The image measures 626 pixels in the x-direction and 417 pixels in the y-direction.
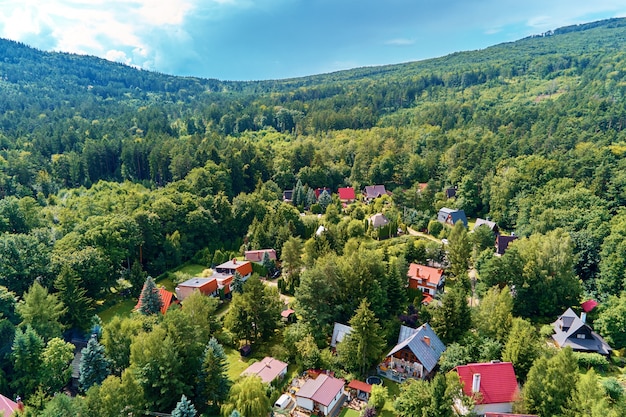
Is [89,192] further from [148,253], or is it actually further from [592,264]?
[592,264]

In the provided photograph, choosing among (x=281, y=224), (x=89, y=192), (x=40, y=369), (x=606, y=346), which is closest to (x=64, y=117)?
(x=89, y=192)

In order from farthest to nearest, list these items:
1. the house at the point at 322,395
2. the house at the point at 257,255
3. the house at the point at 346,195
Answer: the house at the point at 346,195, the house at the point at 257,255, the house at the point at 322,395

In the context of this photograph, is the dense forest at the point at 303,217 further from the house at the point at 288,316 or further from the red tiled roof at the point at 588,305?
the house at the point at 288,316

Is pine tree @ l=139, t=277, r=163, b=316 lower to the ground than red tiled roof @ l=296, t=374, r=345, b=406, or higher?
higher

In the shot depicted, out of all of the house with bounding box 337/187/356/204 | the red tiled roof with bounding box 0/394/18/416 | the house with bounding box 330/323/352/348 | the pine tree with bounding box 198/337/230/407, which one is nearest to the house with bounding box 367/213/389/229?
the house with bounding box 337/187/356/204

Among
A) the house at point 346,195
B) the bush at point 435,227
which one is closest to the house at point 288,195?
the house at point 346,195

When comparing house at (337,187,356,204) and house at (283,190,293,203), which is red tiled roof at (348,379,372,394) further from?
house at (283,190,293,203)
